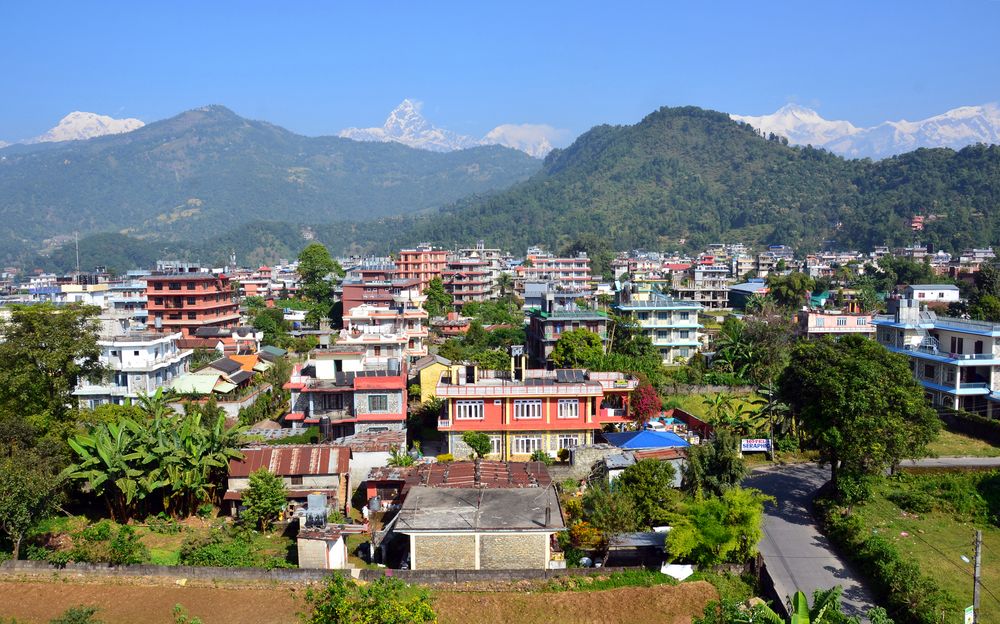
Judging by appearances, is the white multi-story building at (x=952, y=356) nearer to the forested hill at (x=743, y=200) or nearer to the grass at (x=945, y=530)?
the grass at (x=945, y=530)

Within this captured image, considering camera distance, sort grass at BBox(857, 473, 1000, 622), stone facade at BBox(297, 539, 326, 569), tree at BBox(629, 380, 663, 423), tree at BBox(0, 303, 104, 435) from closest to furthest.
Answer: grass at BBox(857, 473, 1000, 622) → stone facade at BBox(297, 539, 326, 569) → tree at BBox(0, 303, 104, 435) → tree at BBox(629, 380, 663, 423)

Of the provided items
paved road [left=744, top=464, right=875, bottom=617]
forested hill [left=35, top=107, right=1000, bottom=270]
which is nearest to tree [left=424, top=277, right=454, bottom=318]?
paved road [left=744, top=464, right=875, bottom=617]

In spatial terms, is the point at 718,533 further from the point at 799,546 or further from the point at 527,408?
the point at 527,408

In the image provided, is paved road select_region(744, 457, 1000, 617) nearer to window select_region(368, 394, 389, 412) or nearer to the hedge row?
the hedge row

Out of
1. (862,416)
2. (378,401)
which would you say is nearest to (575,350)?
(378,401)

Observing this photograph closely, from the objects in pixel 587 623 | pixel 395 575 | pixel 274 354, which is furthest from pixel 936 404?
pixel 274 354

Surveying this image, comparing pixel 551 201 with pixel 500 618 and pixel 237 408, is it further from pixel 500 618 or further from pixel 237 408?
pixel 500 618

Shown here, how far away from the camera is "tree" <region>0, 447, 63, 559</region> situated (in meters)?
17.9

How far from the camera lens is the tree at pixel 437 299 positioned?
6380cm

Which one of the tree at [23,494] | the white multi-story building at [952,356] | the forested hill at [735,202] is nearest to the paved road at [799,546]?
the white multi-story building at [952,356]

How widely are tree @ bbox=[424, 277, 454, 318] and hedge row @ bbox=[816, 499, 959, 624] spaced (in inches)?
1798

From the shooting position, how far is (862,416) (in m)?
19.5

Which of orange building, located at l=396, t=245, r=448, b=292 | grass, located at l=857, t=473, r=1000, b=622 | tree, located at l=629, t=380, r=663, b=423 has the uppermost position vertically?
orange building, located at l=396, t=245, r=448, b=292

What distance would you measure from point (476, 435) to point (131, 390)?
16731 millimetres
